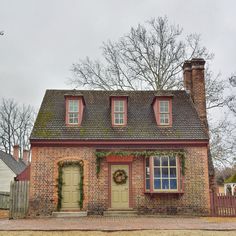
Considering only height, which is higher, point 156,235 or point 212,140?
point 212,140

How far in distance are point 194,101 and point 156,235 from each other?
10.4 metres

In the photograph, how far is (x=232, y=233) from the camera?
1078 centimetres

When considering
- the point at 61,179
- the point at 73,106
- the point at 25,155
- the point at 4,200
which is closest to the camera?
the point at 61,179

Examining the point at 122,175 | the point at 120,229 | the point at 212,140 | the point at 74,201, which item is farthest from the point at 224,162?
the point at 120,229

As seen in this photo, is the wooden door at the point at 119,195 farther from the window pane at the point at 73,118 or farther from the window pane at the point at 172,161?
the window pane at the point at 73,118

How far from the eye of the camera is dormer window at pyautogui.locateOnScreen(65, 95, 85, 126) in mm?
17500

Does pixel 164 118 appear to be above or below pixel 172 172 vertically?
above

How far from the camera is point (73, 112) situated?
1759 cm

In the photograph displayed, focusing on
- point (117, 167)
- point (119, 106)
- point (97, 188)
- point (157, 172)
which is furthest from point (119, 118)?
point (97, 188)

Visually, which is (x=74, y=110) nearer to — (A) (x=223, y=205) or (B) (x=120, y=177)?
(B) (x=120, y=177)

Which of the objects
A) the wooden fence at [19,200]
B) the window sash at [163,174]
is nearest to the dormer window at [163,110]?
the window sash at [163,174]

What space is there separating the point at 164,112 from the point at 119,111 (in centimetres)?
233

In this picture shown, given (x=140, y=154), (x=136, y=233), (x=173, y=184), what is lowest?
(x=136, y=233)

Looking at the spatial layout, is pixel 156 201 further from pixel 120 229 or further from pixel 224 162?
pixel 224 162
